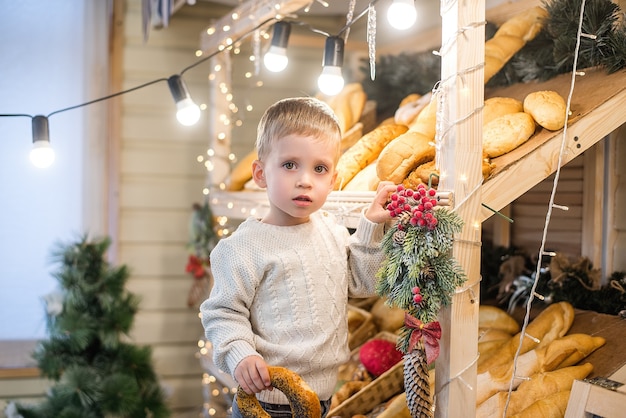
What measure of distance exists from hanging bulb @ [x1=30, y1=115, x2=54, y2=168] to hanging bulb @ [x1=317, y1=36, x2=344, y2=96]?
889 millimetres

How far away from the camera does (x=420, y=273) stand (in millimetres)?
1525

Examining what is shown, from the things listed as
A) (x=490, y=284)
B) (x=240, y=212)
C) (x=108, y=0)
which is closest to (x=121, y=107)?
(x=108, y=0)

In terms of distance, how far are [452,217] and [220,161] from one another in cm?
185

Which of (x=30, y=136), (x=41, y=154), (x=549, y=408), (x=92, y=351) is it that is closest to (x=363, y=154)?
(x=549, y=408)

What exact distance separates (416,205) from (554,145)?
386mm

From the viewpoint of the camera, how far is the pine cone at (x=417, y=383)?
158cm

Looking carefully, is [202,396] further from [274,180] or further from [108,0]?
[274,180]

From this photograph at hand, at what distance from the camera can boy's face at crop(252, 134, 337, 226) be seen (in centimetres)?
165

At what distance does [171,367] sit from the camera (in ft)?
11.8

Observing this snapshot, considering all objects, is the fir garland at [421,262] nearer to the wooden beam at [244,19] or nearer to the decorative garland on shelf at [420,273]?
the decorative garland on shelf at [420,273]

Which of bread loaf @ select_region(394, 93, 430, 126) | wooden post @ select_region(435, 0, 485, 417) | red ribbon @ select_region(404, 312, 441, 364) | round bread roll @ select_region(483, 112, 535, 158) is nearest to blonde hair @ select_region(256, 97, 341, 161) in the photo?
wooden post @ select_region(435, 0, 485, 417)

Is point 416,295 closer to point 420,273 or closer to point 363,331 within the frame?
point 420,273

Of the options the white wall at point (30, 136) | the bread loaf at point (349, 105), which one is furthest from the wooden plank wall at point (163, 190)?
the bread loaf at point (349, 105)

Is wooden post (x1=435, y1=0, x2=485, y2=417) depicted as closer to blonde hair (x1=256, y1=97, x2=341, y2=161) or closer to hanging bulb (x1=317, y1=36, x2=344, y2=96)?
blonde hair (x1=256, y1=97, x2=341, y2=161)
